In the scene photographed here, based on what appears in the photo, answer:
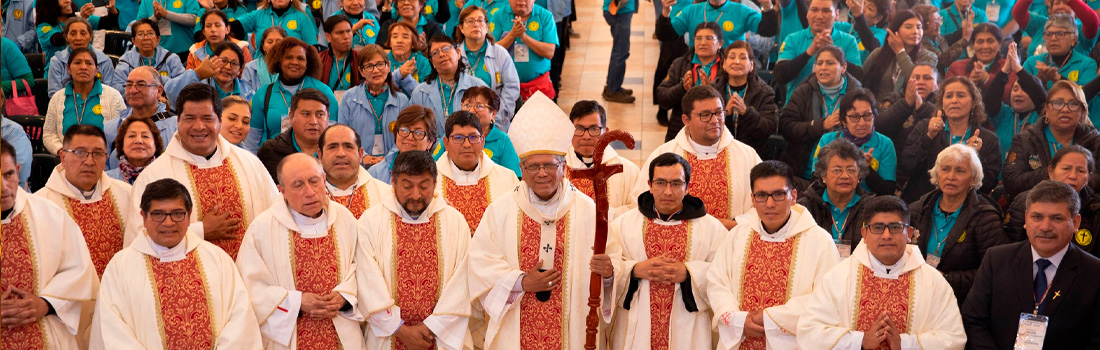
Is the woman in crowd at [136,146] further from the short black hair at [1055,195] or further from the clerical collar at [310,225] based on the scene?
the short black hair at [1055,195]

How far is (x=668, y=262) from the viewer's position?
5586mm

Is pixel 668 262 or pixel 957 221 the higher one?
pixel 957 221

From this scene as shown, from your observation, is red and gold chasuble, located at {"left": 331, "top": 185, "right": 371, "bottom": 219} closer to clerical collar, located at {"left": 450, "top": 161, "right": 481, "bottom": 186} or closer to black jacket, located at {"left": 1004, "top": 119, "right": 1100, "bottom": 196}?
clerical collar, located at {"left": 450, "top": 161, "right": 481, "bottom": 186}

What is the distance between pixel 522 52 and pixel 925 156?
3.40m

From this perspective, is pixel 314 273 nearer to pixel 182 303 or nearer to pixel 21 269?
pixel 182 303

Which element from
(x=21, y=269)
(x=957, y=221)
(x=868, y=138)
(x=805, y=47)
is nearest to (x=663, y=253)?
(x=957, y=221)

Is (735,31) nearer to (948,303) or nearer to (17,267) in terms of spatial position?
(948,303)

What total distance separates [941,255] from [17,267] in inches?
177

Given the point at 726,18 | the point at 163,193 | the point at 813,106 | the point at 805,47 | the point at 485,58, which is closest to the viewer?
the point at 163,193

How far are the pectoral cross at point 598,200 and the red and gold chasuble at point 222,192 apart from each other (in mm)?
1810

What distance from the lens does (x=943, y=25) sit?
9.56 metres

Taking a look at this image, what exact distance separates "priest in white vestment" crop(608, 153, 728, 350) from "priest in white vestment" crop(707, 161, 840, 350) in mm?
104

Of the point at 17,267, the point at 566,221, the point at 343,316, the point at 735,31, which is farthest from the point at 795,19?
the point at 17,267

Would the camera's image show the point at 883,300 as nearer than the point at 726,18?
Yes
